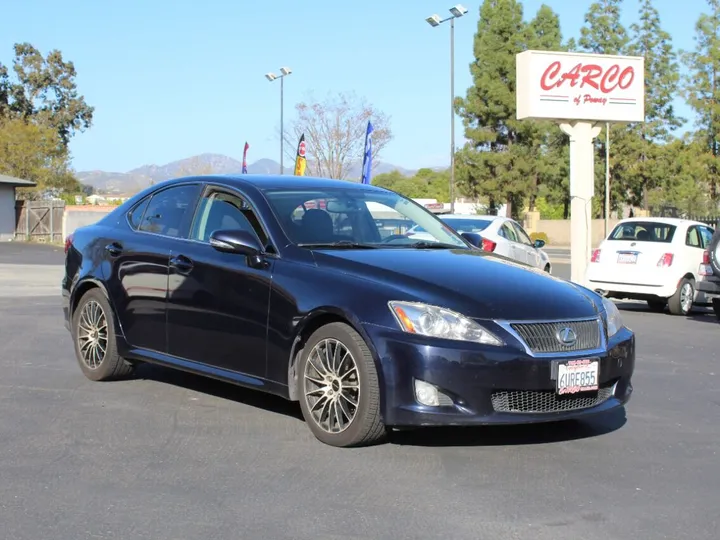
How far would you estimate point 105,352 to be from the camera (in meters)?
7.90

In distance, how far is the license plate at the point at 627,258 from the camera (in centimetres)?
1580

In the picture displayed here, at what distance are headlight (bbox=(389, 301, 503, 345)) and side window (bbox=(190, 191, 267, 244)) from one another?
1.52 meters

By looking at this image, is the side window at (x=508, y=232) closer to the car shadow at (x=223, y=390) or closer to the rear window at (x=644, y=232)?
the rear window at (x=644, y=232)

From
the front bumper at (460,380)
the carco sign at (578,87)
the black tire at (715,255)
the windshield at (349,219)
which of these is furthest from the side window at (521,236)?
the front bumper at (460,380)

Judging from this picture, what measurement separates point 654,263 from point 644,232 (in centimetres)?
75

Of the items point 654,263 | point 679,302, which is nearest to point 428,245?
point 654,263

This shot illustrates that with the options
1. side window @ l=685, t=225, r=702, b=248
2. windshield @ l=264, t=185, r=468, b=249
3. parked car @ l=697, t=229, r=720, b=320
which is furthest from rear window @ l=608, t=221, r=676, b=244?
windshield @ l=264, t=185, r=468, b=249

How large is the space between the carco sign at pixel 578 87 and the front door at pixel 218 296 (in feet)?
52.8

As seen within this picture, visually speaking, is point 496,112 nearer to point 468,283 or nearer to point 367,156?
point 367,156

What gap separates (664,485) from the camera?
17.1 feet

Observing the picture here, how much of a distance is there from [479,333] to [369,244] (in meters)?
1.38

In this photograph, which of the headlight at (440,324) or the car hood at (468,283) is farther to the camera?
the car hood at (468,283)

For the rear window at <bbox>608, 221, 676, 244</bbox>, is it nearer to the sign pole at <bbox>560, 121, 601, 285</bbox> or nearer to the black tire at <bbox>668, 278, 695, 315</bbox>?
the black tire at <bbox>668, 278, 695, 315</bbox>

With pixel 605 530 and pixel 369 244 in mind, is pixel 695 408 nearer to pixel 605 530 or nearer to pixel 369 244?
pixel 369 244
